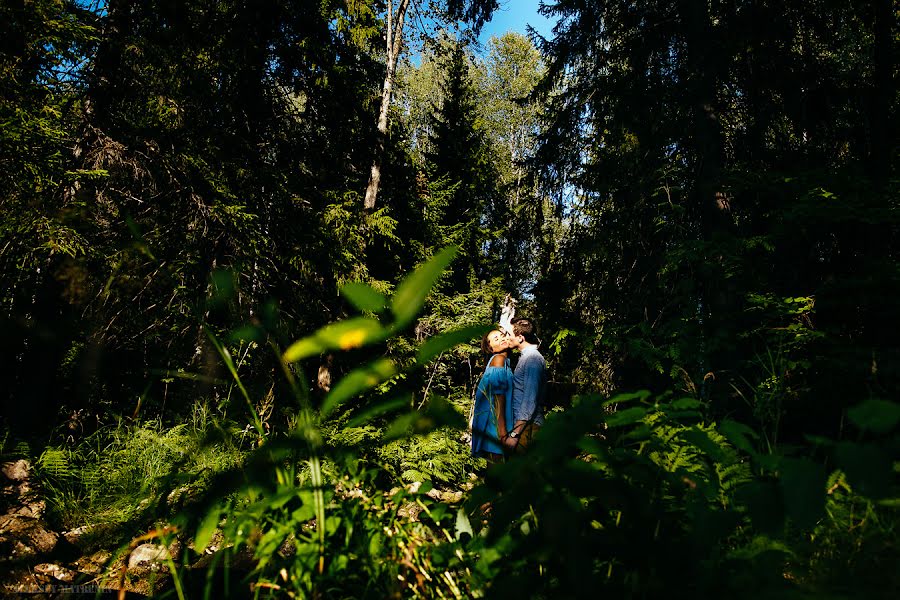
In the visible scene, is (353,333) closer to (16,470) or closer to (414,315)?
(414,315)

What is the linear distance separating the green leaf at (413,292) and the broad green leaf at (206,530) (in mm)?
456

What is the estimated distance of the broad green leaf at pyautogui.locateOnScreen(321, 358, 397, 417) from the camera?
61 cm

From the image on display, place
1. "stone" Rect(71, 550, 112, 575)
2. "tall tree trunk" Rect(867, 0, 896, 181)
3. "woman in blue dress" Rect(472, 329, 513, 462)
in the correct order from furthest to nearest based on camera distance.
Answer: "tall tree trunk" Rect(867, 0, 896, 181), "woman in blue dress" Rect(472, 329, 513, 462), "stone" Rect(71, 550, 112, 575)

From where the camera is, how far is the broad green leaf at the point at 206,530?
687 millimetres

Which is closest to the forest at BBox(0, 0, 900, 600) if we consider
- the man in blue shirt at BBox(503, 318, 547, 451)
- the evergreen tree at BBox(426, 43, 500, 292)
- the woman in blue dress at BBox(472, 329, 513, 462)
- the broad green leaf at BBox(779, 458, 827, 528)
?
the broad green leaf at BBox(779, 458, 827, 528)

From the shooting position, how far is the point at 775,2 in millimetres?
5488

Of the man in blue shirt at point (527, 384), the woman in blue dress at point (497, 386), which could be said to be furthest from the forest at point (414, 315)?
the woman in blue dress at point (497, 386)

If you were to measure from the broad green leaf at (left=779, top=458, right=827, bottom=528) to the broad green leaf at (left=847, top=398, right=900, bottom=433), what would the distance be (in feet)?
0.22

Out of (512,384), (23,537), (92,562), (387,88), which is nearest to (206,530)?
(23,537)

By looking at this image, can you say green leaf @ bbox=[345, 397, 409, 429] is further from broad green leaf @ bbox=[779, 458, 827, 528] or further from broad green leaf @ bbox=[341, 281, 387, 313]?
broad green leaf @ bbox=[779, 458, 827, 528]

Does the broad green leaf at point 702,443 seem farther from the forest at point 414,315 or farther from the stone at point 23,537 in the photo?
the stone at point 23,537

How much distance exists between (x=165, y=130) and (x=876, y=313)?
704cm

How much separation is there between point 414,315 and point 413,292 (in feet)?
0.13

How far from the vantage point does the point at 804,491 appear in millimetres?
482
